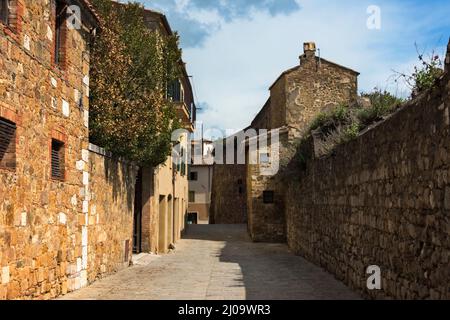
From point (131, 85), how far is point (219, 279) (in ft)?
18.2

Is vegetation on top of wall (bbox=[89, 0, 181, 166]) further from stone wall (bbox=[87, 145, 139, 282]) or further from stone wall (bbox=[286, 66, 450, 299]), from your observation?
stone wall (bbox=[286, 66, 450, 299])

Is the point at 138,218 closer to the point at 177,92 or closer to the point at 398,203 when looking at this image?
the point at 177,92

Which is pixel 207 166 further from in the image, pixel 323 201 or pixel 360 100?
pixel 323 201

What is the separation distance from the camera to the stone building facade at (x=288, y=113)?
25.0 metres

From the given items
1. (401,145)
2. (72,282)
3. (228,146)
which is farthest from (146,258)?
(228,146)

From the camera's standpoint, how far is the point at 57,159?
29.8ft

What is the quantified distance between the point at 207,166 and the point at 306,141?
32.5 metres

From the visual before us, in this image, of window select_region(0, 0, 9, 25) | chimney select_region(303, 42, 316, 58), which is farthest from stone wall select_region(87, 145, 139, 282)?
chimney select_region(303, 42, 316, 58)

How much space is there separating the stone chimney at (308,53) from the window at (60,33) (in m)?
19.6

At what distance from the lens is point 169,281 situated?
37.0 feet

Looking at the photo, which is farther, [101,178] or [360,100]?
[360,100]

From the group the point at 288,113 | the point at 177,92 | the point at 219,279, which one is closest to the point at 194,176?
the point at 288,113

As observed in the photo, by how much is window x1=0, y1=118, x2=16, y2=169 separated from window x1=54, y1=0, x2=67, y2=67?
2.51 metres

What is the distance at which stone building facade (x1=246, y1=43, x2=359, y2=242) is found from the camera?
82.1 feet
